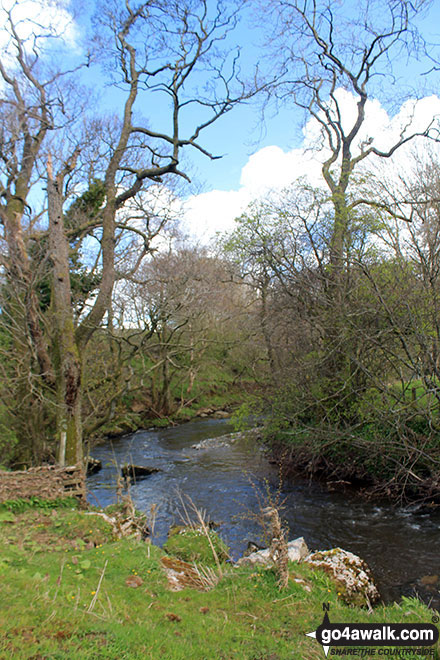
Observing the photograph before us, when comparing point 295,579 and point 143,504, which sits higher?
point 295,579

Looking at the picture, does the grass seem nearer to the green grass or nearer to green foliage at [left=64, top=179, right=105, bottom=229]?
the green grass

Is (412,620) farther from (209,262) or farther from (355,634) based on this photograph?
(209,262)

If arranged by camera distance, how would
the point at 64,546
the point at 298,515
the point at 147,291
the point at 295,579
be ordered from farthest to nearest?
the point at 147,291
the point at 298,515
the point at 64,546
the point at 295,579

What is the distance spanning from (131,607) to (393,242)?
960cm

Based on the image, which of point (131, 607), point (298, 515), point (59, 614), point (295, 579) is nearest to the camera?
point (59, 614)

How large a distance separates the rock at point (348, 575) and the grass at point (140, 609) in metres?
0.29

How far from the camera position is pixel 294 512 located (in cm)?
988

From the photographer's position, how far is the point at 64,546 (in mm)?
6004

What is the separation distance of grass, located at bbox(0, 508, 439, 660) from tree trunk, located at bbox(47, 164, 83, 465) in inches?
118

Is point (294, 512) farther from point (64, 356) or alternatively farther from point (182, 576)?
point (64, 356)

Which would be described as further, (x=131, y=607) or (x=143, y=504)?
(x=143, y=504)

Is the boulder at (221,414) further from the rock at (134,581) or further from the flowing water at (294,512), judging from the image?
the rock at (134,581)

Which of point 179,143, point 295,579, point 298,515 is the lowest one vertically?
point 298,515

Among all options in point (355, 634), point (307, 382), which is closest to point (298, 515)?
point (307, 382)
